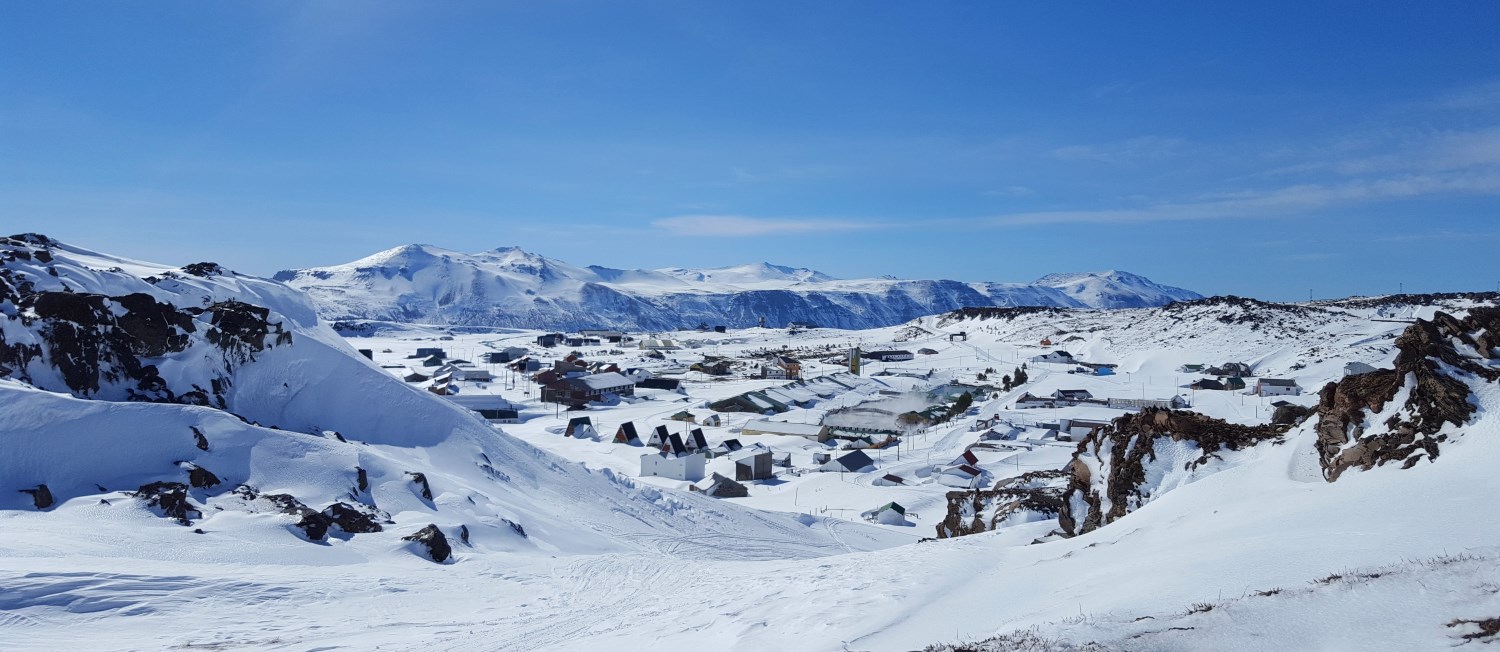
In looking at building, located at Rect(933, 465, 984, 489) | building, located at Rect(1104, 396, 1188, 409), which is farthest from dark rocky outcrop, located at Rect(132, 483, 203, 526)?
building, located at Rect(1104, 396, 1188, 409)

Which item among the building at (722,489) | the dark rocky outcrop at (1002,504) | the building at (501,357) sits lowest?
the building at (722,489)

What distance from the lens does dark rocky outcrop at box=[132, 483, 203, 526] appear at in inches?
670

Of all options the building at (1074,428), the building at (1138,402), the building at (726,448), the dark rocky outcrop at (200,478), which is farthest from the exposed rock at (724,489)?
the building at (1138,402)

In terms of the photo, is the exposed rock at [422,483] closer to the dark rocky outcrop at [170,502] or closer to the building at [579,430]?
the dark rocky outcrop at [170,502]

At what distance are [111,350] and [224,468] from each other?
760 centimetres

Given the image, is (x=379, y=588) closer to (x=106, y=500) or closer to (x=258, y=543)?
(x=258, y=543)

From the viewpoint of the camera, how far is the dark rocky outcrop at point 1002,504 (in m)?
18.5

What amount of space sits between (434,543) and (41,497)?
311 inches

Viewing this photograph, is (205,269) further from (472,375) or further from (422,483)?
(472,375)

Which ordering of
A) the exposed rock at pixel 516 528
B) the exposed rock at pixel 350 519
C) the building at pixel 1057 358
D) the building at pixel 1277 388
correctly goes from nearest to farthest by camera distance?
1. the exposed rock at pixel 350 519
2. the exposed rock at pixel 516 528
3. the building at pixel 1277 388
4. the building at pixel 1057 358

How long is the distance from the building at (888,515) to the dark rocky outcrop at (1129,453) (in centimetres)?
1277

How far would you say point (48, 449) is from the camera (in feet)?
59.4

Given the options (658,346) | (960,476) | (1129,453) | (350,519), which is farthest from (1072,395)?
(658,346)

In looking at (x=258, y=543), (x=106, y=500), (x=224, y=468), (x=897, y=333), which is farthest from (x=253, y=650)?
(x=897, y=333)
